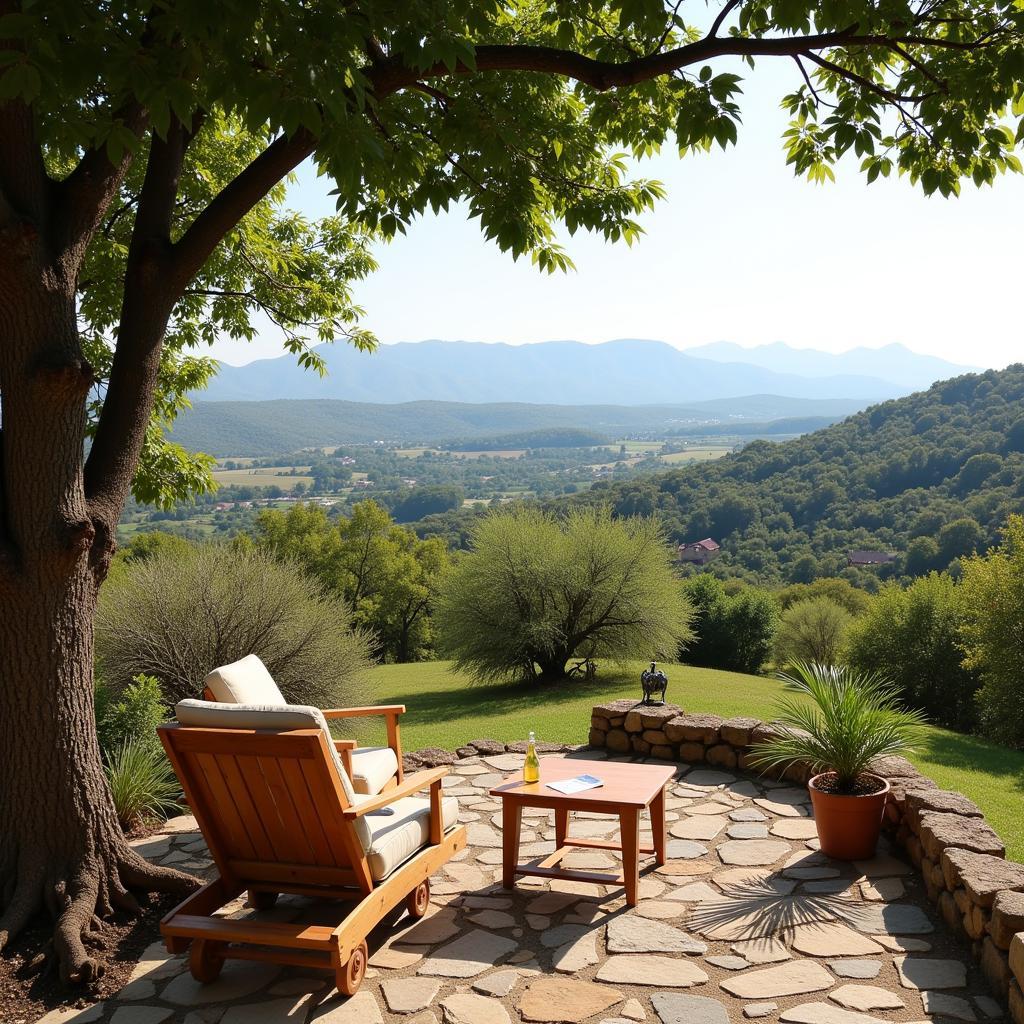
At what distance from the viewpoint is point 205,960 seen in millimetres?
3660

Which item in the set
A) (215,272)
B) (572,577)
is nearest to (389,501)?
(572,577)

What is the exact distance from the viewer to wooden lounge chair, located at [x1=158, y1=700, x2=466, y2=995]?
3.54 metres

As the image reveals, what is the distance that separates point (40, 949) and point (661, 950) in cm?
Result: 264

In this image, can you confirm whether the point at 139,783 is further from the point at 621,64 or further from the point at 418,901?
the point at 621,64

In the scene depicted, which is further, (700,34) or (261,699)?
(700,34)

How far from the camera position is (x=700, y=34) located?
18.6 feet

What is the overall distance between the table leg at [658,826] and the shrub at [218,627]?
19.3 ft

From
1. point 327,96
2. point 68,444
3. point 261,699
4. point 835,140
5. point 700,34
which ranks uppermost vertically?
point 700,34

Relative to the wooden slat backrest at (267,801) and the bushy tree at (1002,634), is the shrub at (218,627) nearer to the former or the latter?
the wooden slat backrest at (267,801)

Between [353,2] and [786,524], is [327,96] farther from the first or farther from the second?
[786,524]

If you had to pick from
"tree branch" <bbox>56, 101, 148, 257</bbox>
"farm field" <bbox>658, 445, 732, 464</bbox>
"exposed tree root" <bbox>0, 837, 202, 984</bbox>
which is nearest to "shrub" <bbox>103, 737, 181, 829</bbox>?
"exposed tree root" <bbox>0, 837, 202, 984</bbox>

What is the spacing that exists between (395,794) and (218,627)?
20.6 ft

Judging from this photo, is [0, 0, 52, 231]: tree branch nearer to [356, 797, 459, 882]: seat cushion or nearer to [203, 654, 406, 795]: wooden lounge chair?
[203, 654, 406, 795]: wooden lounge chair

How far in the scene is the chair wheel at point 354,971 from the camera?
3488mm
